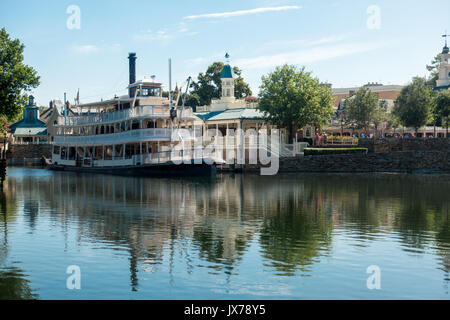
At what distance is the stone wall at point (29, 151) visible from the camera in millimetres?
103500

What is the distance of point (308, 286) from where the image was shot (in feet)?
51.7

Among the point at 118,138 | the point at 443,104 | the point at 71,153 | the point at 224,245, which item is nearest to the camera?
the point at 224,245

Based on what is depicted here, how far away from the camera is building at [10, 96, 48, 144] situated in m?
110

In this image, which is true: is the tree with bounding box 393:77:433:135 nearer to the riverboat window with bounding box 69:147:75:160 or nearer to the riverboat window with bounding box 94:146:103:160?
the riverboat window with bounding box 94:146:103:160

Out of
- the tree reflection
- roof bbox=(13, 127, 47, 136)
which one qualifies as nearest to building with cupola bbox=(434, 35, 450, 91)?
roof bbox=(13, 127, 47, 136)

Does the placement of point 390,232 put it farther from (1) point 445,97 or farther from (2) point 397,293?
(1) point 445,97

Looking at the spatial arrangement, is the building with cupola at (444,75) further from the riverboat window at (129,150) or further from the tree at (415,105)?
the riverboat window at (129,150)

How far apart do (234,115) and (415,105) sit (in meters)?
25.3

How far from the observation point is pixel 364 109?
3477 inches

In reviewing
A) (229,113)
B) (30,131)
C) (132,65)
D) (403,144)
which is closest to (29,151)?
(30,131)

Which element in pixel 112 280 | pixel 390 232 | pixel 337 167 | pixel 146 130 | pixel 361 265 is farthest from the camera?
pixel 337 167

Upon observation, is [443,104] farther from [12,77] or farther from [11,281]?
[11,281]
